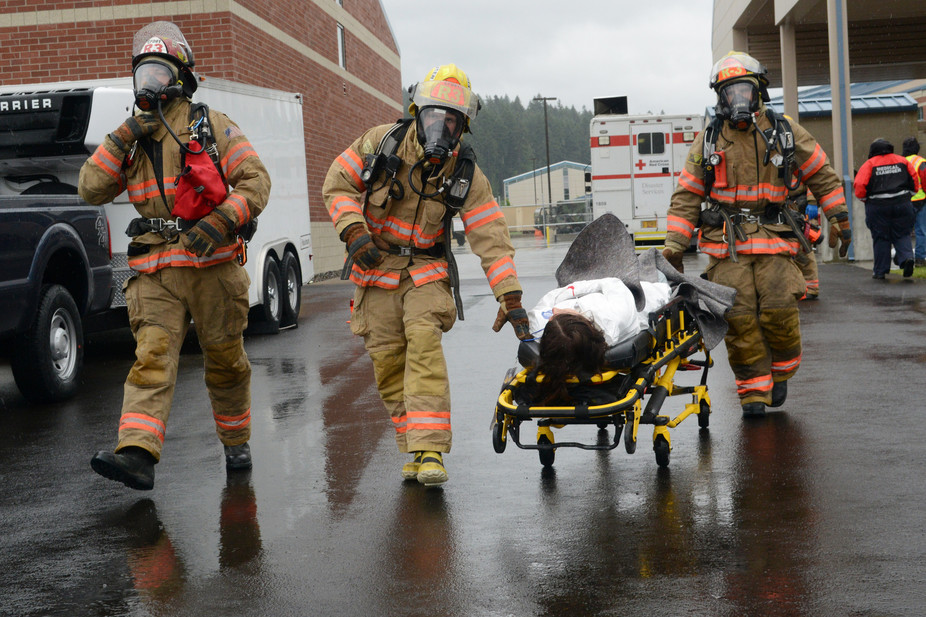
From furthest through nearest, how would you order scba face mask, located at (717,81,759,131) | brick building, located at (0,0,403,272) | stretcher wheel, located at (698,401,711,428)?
1. brick building, located at (0,0,403,272)
2. scba face mask, located at (717,81,759,131)
3. stretcher wheel, located at (698,401,711,428)

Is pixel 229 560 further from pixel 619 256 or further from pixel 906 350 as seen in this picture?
pixel 906 350

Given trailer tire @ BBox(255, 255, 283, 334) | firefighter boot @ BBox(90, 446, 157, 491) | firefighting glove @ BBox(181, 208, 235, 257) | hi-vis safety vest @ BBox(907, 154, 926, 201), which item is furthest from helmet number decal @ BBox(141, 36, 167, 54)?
hi-vis safety vest @ BBox(907, 154, 926, 201)

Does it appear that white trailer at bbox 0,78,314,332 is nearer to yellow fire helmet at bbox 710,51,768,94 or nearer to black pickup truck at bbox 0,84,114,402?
black pickup truck at bbox 0,84,114,402

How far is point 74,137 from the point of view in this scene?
10359 mm

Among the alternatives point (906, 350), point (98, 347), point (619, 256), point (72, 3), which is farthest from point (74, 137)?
point (72, 3)

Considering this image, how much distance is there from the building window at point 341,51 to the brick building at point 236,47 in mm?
27

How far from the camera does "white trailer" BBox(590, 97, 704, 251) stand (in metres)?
25.0

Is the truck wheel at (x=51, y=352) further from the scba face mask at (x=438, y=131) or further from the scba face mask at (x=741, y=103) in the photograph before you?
the scba face mask at (x=741, y=103)

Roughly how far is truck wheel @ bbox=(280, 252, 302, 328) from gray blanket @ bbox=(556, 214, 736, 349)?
→ 776 centimetres

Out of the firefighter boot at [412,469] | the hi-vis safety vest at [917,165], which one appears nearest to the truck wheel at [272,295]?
the firefighter boot at [412,469]

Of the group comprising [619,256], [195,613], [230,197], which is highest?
[230,197]

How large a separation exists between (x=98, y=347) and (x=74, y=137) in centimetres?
299

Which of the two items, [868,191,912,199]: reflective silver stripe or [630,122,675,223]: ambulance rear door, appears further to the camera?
[630,122,675,223]: ambulance rear door

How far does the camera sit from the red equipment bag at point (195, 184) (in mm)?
5559
